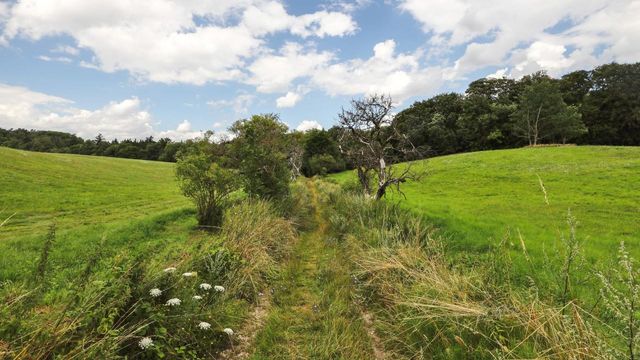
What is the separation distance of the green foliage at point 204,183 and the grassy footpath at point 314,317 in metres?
4.80

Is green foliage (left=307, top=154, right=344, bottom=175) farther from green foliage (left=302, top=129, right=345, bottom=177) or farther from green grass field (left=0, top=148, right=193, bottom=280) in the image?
green grass field (left=0, top=148, right=193, bottom=280)

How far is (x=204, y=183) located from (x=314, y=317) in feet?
29.7

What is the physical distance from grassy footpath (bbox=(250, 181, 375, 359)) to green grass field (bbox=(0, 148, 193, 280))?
120 inches

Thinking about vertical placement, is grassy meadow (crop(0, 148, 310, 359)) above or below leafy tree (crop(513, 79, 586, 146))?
below

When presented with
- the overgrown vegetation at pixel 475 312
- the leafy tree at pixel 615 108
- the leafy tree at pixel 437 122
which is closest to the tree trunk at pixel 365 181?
the overgrown vegetation at pixel 475 312

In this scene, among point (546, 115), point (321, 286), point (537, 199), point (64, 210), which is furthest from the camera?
point (546, 115)

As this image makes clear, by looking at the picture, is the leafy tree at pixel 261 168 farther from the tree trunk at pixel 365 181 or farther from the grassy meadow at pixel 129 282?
the tree trunk at pixel 365 181

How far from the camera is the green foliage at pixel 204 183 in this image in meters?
13.9

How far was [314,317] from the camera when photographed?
22.5ft

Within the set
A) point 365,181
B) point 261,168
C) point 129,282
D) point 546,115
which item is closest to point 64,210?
point 261,168

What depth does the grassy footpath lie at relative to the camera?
5559 mm

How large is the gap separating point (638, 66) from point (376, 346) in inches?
3089

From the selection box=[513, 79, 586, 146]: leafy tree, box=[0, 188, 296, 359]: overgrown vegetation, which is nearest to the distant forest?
box=[513, 79, 586, 146]: leafy tree

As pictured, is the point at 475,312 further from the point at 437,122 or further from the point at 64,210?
the point at 437,122
